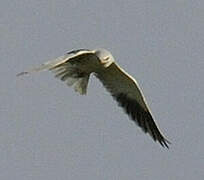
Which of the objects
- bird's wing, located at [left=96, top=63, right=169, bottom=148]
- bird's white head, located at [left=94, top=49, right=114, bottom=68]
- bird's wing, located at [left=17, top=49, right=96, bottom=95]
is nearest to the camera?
bird's wing, located at [left=17, top=49, right=96, bottom=95]

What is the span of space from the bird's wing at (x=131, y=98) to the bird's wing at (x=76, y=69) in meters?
0.45

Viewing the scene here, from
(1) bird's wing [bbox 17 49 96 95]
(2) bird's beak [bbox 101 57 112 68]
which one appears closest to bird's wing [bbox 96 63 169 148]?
(1) bird's wing [bbox 17 49 96 95]

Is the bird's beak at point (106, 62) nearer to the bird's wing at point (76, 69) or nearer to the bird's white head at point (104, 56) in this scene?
the bird's white head at point (104, 56)

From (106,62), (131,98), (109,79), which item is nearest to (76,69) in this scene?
(106,62)

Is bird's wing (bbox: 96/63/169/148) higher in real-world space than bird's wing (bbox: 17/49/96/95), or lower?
lower

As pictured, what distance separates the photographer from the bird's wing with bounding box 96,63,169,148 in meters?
18.6

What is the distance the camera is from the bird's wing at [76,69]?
17188 mm

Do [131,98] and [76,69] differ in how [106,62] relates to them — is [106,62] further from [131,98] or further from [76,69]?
[131,98]

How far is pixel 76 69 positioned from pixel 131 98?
4.50 ft

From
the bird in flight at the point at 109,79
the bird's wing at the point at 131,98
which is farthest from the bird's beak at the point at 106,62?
the bird's wing at the point at 131,98

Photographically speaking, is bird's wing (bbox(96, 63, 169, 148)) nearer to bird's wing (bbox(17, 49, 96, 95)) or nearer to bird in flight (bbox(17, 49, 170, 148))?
bird in flight (bbox(17, 49, 170, 148))

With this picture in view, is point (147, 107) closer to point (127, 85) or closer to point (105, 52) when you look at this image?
point (127, 85)

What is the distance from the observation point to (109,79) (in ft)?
61.6

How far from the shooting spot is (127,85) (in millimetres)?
18719
